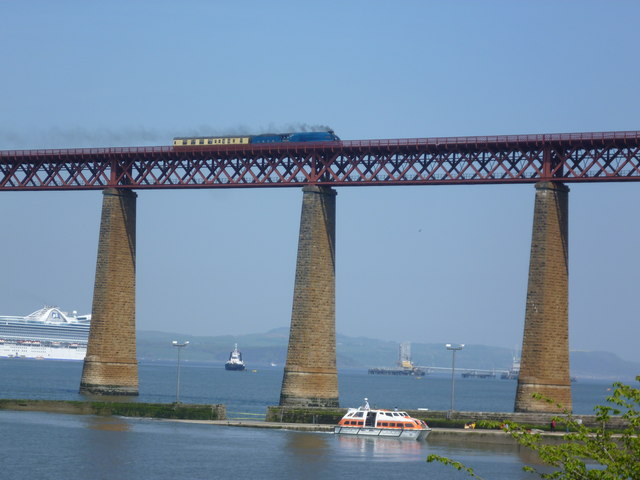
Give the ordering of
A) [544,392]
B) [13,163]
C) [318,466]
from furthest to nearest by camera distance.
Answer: [13,163] → [544,392] → [318,466]

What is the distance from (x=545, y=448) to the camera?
2733cm

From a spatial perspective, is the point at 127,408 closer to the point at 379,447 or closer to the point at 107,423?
the point at 107,423

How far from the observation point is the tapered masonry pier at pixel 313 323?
82.2 meters

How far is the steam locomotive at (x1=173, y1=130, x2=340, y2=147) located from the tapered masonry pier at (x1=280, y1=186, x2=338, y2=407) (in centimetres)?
619

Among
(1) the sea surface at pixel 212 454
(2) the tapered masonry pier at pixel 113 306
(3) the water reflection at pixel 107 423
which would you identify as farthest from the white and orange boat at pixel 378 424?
(2) the tapered masonry pier at pixel 113 306

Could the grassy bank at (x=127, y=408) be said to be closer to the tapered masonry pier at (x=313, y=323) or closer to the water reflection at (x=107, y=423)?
the water reflection at (x=107, y=423)

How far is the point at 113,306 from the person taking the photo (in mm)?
94125

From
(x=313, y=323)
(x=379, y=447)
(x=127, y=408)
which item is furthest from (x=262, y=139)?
(x=379, y=447)

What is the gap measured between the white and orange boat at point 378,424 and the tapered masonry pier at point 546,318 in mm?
8531

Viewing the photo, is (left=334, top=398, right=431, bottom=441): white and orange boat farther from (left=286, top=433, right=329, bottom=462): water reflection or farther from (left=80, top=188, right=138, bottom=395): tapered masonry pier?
(left=80, top=188, right=138, bottom=395): tapered masonry pier

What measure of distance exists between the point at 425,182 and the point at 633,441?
5722 centimetres

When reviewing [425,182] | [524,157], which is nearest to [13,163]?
[425,182]

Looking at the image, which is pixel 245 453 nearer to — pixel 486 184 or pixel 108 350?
pixel 486 184

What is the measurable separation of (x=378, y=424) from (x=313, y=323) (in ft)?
42.7
